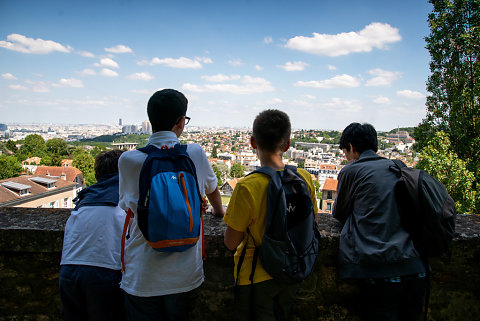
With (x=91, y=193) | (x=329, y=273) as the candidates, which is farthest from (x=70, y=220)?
(x=329, y=273)

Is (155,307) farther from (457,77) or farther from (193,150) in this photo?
(457,77)

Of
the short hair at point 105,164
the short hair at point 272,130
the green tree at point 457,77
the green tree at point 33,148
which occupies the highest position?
the green tree at point 457,77

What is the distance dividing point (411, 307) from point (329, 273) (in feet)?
1.41

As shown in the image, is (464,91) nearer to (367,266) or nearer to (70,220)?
(367,266)

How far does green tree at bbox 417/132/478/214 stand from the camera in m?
9.58

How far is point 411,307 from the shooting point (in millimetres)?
1356

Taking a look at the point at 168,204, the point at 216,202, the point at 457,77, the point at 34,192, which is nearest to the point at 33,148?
the point at 34,192

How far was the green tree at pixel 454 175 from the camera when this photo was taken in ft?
31.4

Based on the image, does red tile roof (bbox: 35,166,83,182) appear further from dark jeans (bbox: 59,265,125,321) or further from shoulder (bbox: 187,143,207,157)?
shoulder (bbox: 187,143,207,157)

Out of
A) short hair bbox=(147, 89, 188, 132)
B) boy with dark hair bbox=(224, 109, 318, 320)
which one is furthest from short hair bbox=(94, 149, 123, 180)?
boy with dark hair bbox=(224, 109, 318, 320)

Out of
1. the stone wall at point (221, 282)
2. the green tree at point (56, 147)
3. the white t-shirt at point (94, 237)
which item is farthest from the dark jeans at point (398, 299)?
the green tree at point (56, 147)

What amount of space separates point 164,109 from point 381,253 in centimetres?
118

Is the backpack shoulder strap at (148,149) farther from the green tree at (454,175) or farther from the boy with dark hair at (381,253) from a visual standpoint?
the green tree at (454,175)

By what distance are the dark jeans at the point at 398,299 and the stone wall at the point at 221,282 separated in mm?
309
